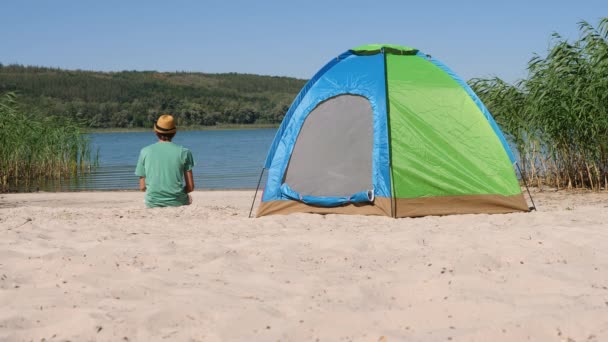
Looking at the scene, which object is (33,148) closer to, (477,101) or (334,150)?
(334,150)

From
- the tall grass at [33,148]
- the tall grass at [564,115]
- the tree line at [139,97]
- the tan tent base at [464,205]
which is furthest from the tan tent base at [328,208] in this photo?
the tree line at [139,97]

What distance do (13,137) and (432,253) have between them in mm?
12922

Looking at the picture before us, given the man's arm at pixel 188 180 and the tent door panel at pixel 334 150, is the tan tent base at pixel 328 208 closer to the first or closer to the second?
the tent door panel at pixel 334 150

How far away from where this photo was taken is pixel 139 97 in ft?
260

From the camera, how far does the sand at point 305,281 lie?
10.3ft

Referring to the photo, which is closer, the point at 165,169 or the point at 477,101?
the point at 165,169

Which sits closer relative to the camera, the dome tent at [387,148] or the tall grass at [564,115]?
the dome tent at [387,148]

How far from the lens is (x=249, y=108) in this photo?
77188mm

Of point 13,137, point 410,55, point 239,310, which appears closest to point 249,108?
point 13,137

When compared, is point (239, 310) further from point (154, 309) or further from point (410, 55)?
point (410, 55)

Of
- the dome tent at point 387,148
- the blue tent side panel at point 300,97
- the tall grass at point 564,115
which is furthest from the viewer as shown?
the tall grass at point 564,115

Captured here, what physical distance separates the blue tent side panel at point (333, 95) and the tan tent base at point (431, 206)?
1.47 ft

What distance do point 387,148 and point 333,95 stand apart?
942 mm

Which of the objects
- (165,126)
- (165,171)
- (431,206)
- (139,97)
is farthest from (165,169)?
(139,97)
